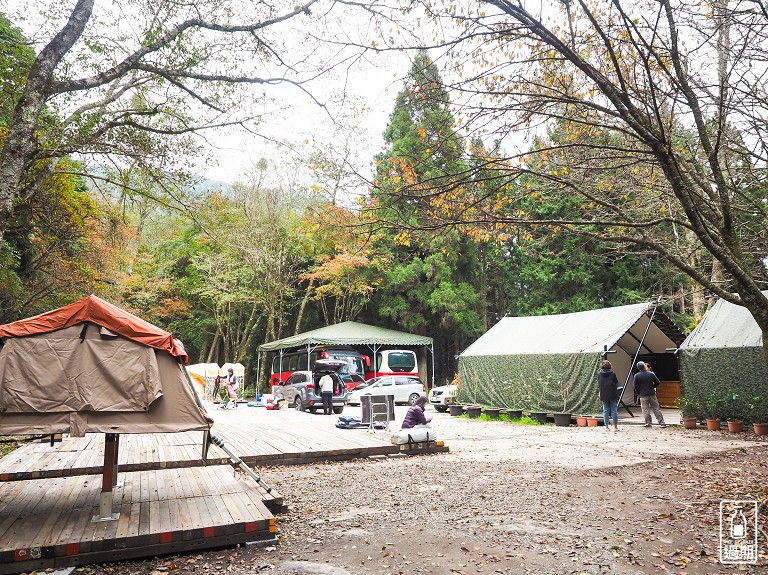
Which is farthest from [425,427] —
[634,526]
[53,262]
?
[53,262]

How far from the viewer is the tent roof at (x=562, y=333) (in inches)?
585

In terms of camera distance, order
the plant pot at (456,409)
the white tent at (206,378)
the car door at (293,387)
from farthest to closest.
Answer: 1. the white tent at (206,378)
2. the car door at (293,387)
3. the plant pot at (456,409)

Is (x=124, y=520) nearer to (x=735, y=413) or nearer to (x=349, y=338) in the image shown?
(x=735, y=413)

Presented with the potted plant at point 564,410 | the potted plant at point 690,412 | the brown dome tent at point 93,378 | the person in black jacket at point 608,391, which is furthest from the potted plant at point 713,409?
the brown dome tent at point 93,378

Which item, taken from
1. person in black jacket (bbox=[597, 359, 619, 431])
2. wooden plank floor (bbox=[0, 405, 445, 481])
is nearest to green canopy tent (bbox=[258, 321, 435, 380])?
wooden plank floor (bbox=[0, 405, 445, 481])

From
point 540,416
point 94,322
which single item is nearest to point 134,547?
point 94,322

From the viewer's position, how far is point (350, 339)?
25.1 metres

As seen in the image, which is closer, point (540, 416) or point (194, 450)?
point (194, 450)

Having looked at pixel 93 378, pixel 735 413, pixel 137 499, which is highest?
pixel 93 378

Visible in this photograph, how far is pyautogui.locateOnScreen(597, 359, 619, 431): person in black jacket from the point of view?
1312 cm

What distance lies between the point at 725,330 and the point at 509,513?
10266mm

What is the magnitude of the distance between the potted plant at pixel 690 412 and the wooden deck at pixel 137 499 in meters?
7.66

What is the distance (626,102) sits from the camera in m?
5.05

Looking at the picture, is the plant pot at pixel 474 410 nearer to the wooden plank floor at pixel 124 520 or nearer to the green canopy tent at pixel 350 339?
the green canopy tent at pixel 350 339
